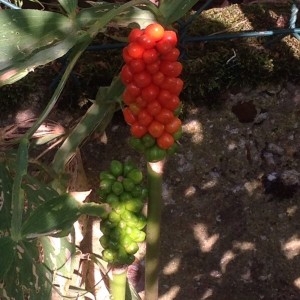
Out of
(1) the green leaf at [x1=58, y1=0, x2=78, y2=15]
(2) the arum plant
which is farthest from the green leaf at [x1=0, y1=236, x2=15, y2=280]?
(1) the green leaf at [x1=58, y1=0, x2=78, y2=15]

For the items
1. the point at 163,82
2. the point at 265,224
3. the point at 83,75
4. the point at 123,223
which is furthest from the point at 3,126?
the point at 265,224

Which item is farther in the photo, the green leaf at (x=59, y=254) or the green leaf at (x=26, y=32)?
the green leaf at (x=59, y=254)

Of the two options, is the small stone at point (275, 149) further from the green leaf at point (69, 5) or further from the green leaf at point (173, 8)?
the green leaf at point (69, 5)

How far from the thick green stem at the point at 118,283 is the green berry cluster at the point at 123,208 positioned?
0.08m

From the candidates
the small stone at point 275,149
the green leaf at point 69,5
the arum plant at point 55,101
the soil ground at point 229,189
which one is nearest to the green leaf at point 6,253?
the arum plant at point 55,101

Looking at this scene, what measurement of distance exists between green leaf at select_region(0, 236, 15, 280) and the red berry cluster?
249 millimetres

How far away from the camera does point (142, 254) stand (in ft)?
4.83

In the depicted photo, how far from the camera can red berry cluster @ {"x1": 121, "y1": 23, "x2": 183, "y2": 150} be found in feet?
2.97

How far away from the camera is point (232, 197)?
4.72ft

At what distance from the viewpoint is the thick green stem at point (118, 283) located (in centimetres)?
120

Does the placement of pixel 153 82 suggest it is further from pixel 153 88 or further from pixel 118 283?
pixel 118 283

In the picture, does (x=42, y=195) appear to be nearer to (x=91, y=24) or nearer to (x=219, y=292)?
(x=91, y=24)

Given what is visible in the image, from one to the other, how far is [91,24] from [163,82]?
15 cm

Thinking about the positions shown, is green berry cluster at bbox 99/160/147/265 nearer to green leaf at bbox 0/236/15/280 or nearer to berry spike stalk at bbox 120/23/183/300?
berry spike stalk at bbox 120/23/183/300
